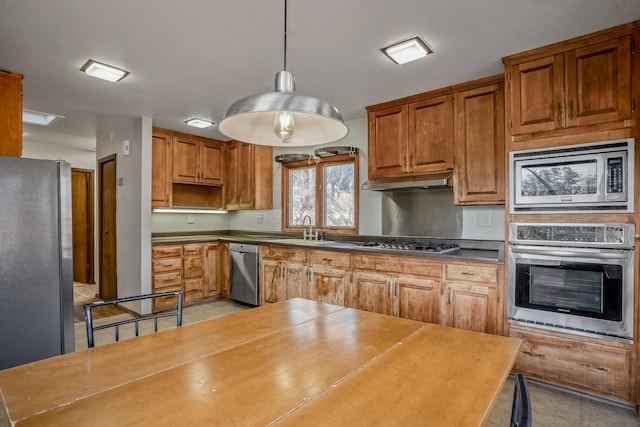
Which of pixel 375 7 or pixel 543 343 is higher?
pixel 375 7

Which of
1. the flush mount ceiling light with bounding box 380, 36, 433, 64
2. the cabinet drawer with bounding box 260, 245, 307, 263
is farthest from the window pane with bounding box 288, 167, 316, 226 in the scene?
the flush mount ceiling light with bounding box 380, 36, 433, 64

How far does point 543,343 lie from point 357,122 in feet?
9.60

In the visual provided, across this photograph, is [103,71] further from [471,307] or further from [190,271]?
[471,307]

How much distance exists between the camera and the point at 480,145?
302 cm

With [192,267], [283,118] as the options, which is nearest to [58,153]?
[192,267]

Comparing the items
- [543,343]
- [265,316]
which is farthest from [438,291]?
[265,316]

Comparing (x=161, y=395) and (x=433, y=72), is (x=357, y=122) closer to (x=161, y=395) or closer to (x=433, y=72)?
(x=433, y=72)

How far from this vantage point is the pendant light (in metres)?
1.20

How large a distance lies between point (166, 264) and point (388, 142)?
314cm

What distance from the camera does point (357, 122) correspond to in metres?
4.23

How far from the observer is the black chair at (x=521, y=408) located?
73 centimetres

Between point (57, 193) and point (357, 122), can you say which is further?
point (357, 122)

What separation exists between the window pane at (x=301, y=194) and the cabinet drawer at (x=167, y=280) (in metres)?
1.67

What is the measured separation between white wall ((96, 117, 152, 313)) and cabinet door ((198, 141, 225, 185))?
0.93 meters
